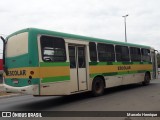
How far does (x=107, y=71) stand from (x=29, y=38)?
5.46m

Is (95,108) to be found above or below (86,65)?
below

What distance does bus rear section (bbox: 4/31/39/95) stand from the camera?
30.4ft

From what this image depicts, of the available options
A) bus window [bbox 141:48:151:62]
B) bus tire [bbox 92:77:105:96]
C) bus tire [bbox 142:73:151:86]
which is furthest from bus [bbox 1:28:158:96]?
bus tire [bbox 142:73:151:86]

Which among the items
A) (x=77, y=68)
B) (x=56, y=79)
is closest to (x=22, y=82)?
(x=56, y=79)

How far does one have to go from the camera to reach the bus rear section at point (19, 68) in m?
9.26

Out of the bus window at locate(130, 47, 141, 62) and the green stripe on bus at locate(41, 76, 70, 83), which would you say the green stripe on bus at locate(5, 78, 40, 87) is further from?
the bus window at locate(130, 47, 141, 62)

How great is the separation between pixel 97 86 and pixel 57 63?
333 centimetres

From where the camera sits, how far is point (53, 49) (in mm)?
10273

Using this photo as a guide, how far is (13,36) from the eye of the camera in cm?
1045

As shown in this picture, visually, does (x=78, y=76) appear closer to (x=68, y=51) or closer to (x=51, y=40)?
(x=68, y=51)

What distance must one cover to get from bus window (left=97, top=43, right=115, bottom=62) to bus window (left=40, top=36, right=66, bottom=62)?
Answer: 296 cm

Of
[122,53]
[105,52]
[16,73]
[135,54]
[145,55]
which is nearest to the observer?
[16,73]

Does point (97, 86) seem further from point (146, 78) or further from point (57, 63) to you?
point (146, 78)

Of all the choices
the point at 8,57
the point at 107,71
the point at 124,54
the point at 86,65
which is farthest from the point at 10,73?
the point at 124,54
